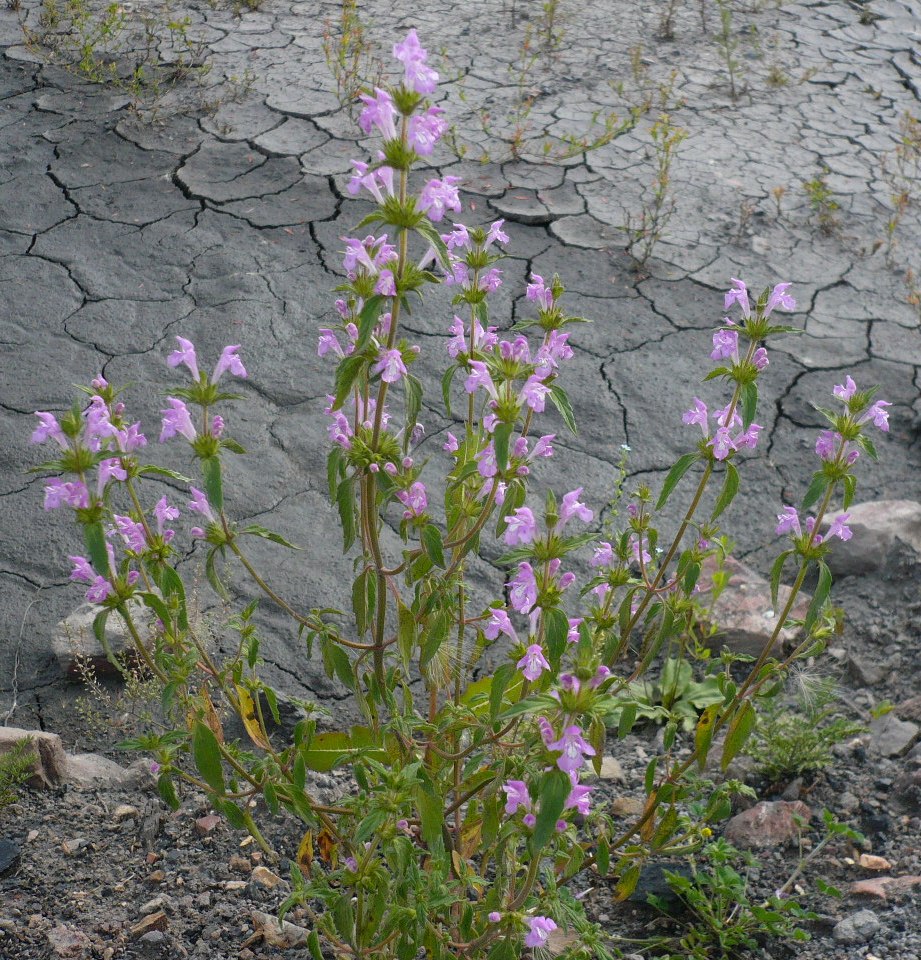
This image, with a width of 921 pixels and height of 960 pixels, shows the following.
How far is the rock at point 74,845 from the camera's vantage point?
2.39 m

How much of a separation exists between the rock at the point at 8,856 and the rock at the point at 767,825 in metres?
1.63

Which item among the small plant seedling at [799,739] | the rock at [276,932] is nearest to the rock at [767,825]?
the small plant seedling at [799,739]

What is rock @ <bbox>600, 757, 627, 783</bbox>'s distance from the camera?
2738 millimetres

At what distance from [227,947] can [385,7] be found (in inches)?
254

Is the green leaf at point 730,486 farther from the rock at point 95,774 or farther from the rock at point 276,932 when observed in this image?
the rock at point 95,774

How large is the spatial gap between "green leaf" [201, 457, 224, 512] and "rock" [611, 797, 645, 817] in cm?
140

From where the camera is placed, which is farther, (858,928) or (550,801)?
(858,928)

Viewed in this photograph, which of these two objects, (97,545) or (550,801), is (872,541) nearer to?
(550,801)

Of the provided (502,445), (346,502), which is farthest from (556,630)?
(346,502)

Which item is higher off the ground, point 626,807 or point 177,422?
point 177,422

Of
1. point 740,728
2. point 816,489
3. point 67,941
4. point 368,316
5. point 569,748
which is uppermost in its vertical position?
point 368,316

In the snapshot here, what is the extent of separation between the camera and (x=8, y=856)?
2336 millimetres

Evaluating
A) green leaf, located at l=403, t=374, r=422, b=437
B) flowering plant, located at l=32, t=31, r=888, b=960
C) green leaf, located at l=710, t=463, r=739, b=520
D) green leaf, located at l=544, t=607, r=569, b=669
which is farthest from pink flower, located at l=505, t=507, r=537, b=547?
green leaf, located at l=710, t=463, r=739, b=520

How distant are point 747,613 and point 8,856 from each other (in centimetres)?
206
